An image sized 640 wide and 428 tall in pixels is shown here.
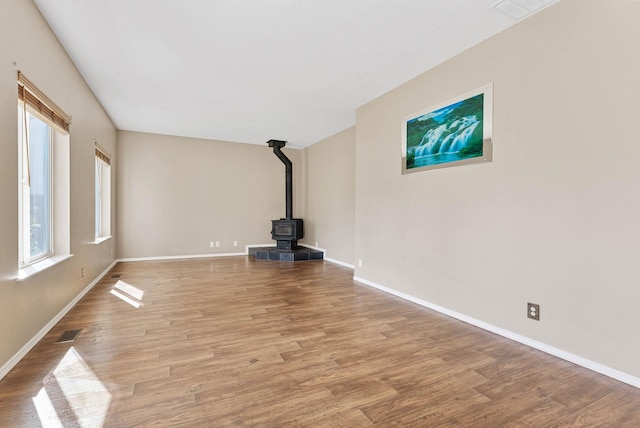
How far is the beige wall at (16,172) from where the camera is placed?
77.5 inches

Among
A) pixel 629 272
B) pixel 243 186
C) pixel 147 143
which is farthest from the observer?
pixel 243 186

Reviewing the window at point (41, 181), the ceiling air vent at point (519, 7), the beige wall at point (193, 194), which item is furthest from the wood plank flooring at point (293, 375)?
the beige wall at point (193, 194)

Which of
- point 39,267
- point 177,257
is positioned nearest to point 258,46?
point 39,267

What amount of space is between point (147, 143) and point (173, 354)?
5.45 metres

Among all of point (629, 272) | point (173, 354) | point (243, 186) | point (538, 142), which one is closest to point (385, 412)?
point (173, 354)

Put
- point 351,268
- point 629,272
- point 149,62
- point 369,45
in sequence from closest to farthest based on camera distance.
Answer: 1. point 629,272
2. point 369,45
3. point 149,62
4. point 351,268

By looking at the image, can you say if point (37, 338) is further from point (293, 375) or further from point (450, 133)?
point (450, 133)

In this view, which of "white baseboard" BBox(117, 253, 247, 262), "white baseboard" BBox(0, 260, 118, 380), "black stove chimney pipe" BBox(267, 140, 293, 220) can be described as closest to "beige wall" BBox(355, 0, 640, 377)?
"white baseboard" BBox(0, 260, 118, 380)

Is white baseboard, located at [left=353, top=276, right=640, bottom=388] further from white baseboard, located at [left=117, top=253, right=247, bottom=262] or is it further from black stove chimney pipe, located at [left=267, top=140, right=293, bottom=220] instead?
white baseboard, located at [left=117, top=253, right=247, bottom=262]

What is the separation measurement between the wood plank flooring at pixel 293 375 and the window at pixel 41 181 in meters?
0.70

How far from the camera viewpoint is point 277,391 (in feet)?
5.91

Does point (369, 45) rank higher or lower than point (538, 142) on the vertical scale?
higher

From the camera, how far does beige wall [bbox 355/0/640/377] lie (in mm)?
1952

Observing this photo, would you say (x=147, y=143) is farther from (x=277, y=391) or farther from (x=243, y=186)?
(x=277, y=391)
